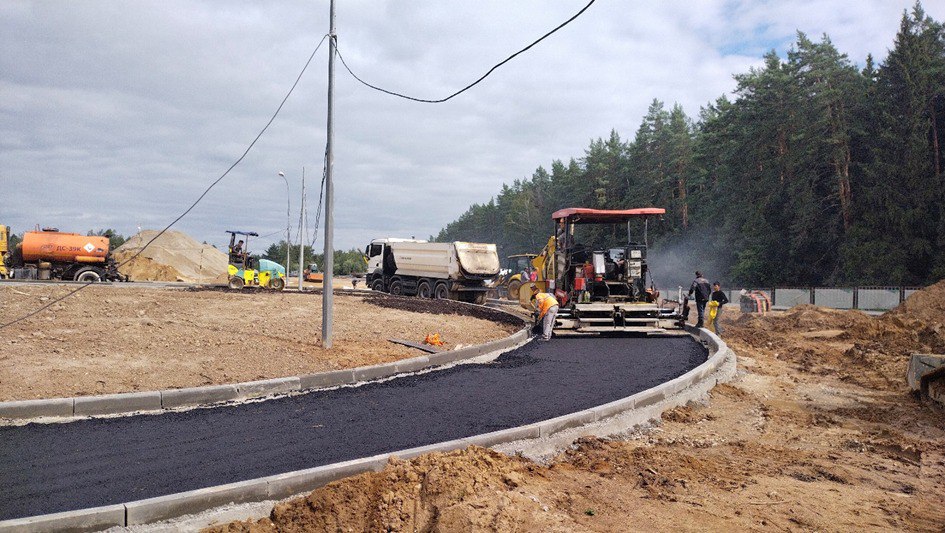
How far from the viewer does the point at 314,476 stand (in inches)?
178

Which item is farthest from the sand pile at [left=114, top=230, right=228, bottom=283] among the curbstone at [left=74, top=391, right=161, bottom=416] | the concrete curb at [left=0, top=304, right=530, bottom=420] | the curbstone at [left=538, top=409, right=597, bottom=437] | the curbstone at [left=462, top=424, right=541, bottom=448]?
the curbstone at [left=462, top=424, right=541, bottom=448]

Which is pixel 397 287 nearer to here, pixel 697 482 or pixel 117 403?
pixel 117 403

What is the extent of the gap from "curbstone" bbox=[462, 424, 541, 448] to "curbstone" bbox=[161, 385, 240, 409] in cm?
369

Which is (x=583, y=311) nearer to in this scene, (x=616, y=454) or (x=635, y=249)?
(x=635, y=249)

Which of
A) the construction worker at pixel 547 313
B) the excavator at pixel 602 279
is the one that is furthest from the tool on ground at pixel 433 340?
the excavator at pixel 602 279

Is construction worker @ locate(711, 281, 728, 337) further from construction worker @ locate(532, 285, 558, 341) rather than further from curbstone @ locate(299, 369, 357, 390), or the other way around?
curbstone @ locate(299, 369, 357, 390)

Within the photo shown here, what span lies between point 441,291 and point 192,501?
21852 mm

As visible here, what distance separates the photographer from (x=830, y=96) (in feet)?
117

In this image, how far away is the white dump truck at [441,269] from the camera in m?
25.1

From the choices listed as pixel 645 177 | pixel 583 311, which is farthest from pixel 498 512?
pixel 645 177

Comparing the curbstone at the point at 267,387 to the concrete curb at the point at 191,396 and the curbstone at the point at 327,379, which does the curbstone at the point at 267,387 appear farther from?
the curbstone at the point at 327,379

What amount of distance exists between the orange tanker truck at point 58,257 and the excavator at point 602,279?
22.3m

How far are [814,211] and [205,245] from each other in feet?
166

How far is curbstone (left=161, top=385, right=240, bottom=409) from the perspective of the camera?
7361 millimetres
